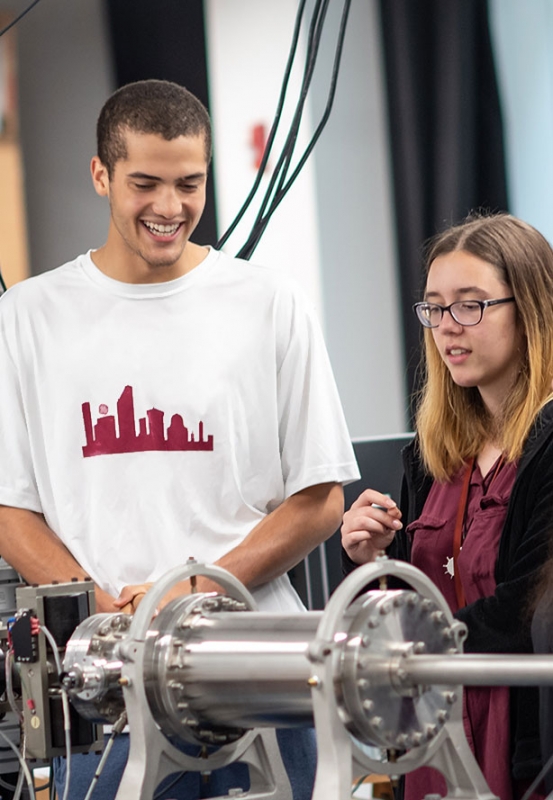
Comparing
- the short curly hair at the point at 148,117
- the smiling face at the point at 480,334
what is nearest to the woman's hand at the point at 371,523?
the smiling face at the point at 480,334

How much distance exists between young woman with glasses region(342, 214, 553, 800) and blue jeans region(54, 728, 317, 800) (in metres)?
0.17

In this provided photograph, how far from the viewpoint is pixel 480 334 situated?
1860 mm

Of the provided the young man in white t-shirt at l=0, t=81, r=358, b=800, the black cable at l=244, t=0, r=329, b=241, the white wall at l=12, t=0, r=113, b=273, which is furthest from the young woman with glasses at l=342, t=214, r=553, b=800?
the white wall at l=12, t=0, r=113, b=273

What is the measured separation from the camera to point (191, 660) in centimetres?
124

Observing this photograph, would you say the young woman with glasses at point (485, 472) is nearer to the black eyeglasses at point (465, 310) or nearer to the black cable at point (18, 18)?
the black eyeglasses at point (465, 310)

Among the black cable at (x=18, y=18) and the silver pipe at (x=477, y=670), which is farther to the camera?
the black cable at (x=18, y=18)

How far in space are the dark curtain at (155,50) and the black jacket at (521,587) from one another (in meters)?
1.46

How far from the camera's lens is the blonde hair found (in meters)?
1.83

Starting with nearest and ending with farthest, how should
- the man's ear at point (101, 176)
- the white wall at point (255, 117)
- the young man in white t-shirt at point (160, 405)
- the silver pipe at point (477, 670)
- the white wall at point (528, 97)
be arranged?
the silver pipe at point (477, 670), the young man in white t-shirt at point (160, 405), the man's ear at point (101, 176), the white wall at point (528, 97), the white wall at point (255, 117)

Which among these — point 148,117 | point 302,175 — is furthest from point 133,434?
point 302,175

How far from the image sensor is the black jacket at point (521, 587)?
1.65 metres

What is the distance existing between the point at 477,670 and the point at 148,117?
3.65 ft

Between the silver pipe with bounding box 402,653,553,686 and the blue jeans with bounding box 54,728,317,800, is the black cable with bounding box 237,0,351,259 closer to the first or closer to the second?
the blue jeans with bounding box 54,728,317,800

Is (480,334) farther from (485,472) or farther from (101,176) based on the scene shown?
(101,176)
